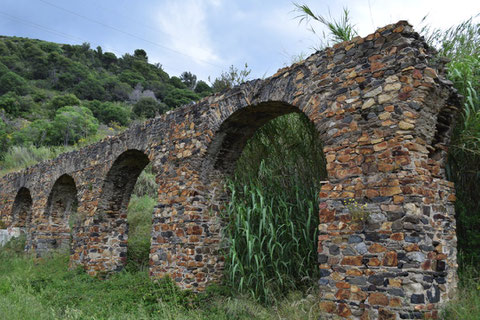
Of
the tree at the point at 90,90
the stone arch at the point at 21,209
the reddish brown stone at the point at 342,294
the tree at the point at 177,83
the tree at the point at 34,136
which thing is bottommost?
the reddish brown stone at the point at 342,294

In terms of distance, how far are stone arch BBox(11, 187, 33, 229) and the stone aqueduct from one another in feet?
30.8

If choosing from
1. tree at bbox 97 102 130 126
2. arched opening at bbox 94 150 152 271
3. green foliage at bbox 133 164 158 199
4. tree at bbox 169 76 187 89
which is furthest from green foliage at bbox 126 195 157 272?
tree at bbox 169 76 187 89

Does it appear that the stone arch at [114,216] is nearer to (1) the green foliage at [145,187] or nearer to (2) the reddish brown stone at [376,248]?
(1) the green foliage at [145,187]

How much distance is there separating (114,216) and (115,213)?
73mm

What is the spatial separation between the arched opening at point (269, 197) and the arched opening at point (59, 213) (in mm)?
6675

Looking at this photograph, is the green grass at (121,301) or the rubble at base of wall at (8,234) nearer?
the green grass at (121,301)

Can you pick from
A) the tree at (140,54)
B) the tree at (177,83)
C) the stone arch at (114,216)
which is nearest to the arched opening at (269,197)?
the stone arch at (114,216)

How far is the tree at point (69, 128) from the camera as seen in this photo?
23.7 meters

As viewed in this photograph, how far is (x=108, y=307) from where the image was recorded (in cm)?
591

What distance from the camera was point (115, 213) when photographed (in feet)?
30.1

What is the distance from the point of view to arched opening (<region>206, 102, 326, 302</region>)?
5.42 metres

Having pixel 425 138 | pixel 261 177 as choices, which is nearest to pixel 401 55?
pixel 425 138

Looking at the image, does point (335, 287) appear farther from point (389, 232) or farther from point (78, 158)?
point (78, 158)

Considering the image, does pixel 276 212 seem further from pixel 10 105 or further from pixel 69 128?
pixel 10 105
